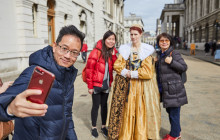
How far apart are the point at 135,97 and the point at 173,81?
65 cm

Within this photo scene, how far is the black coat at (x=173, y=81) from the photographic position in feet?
9.66

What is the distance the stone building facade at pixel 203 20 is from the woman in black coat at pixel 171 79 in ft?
78.0

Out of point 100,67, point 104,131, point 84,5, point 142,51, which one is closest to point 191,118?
point 104,131

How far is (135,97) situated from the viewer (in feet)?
10.0

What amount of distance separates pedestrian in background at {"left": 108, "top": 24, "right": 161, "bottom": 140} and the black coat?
0.14 m

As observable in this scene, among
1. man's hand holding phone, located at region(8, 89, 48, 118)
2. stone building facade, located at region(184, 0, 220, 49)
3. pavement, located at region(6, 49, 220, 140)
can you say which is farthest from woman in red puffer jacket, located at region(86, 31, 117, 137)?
stone building facade, located at region(184, 0, 220, 49)

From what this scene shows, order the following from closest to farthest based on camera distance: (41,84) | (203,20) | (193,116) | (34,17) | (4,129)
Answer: (41,84), (4,129), (193,116), (34,17), (203,20)

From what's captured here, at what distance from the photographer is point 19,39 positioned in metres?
9.63

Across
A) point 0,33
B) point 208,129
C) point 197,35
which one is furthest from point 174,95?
point 197,35

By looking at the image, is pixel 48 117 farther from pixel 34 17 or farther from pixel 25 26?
pixel 34 17

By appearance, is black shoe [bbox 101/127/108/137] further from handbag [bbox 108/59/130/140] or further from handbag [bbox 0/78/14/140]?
handbag [bbox 0/78/14/140]

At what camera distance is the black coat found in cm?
295

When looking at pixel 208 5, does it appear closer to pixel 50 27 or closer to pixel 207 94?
pixel 50 27

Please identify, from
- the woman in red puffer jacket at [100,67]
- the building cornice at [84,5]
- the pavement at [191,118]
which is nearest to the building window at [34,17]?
the building cornice at [84,5]
